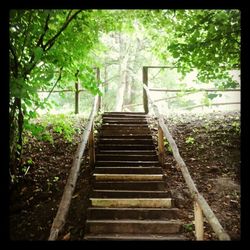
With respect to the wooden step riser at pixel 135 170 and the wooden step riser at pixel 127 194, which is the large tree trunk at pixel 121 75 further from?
the wooden step riser at pixel 127 194

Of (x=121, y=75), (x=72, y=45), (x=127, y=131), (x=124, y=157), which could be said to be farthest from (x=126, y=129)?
(x=121, y=75)

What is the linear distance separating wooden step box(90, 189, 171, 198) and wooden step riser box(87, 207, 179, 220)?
436mm

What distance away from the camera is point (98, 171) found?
607cm

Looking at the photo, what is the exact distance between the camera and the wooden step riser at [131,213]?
4.85m

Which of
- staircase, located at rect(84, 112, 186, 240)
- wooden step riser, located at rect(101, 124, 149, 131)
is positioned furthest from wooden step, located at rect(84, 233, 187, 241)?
wooden step riser, located at rect(101, 124, 149, 131)

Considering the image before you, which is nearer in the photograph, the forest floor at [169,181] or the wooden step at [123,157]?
the forest floor at [169,181]

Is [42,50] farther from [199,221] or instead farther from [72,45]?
[199,221]

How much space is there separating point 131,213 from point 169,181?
1335mm

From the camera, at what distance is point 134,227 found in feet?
15.0

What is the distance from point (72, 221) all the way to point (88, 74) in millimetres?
2586

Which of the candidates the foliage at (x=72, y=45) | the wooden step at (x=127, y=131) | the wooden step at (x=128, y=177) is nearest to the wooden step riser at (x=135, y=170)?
the wooden step at (x=128, y=177)

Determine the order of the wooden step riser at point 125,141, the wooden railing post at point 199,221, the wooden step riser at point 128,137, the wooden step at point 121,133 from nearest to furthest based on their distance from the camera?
the wooden railing post at point 199,221
the wooden step riser at point 125,141
the wooden step riser at point 128,137
the wooden step at point 121,133
